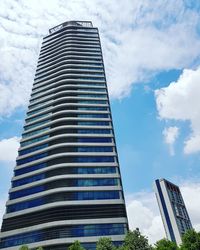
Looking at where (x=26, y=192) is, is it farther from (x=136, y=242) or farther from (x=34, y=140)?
(x=136, y=242)

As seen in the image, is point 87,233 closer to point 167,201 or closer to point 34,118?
point 34,118

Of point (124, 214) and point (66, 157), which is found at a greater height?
point (66, 157)

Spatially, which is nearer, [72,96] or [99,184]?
[99,184]

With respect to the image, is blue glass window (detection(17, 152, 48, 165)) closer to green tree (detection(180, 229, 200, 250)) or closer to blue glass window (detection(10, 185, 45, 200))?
blue glass window (detection(10, 185, 45, 200))

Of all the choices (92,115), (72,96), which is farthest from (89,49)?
(92,115)

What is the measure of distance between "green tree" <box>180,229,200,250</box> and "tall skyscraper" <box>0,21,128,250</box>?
56.1ft

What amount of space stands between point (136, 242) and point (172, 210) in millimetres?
55567

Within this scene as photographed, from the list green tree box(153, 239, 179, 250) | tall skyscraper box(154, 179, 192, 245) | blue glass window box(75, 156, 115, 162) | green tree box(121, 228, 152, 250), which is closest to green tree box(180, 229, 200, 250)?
green tree box(153, 239, 179, 250)

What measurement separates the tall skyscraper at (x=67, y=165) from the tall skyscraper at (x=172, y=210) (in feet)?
117

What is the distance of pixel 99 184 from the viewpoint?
190 feet

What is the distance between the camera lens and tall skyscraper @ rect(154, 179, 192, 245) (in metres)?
82.5

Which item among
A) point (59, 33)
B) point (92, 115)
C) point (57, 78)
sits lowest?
point (92, 115)

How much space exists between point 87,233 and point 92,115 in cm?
3112

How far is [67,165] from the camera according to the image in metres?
59.5
